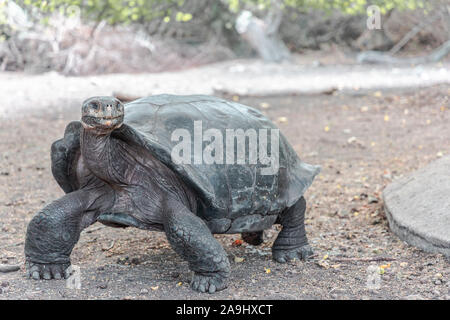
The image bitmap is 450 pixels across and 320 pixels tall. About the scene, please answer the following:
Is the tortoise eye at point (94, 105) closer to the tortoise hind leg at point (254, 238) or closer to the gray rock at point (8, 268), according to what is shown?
the gray rock at point (8, 268)

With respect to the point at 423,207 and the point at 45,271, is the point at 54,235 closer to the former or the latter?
the point at 45,271

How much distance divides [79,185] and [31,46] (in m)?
8.97

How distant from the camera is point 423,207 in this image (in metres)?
3.92

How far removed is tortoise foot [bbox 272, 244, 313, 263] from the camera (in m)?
3.66

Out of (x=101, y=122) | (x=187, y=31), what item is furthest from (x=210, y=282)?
(x=187, y=31)

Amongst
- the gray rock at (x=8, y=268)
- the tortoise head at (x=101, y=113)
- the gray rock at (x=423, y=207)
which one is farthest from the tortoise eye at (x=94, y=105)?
the gray rock at (x=423, y=207)

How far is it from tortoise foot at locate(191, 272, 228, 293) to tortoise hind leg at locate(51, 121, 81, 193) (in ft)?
3.05

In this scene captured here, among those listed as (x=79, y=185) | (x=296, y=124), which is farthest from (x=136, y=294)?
(x=296, y=124)

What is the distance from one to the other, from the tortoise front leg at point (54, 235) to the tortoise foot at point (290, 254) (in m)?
1.23

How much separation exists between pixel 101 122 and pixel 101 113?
0.04 metres

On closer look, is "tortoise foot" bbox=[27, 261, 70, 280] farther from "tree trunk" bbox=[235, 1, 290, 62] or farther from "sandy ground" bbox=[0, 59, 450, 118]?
"tree trunk" bbox=[235, 1, 290, 62]

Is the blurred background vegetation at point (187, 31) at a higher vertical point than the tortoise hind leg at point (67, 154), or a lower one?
higher

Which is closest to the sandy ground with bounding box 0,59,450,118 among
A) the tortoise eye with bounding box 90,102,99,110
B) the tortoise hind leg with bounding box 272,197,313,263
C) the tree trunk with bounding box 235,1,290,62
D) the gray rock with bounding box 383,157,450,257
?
the tree trunk with bounding box 235,1,290,62

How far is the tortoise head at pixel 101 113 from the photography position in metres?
2.61
